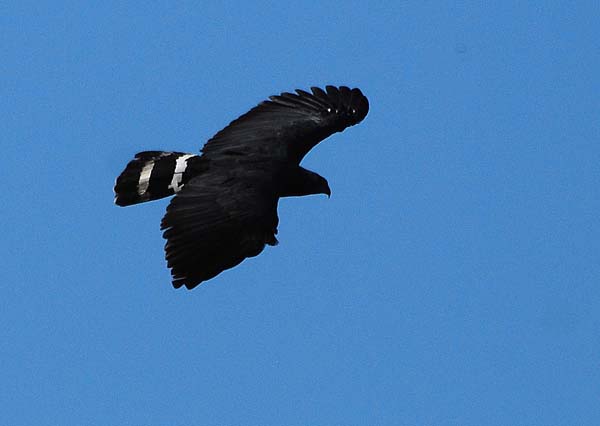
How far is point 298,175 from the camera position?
61.6ft

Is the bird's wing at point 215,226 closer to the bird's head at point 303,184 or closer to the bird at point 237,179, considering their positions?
the bird at point 237,179

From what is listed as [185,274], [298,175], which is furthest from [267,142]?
[185,274]

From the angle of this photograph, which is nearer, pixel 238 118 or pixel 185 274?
pixel 185 274

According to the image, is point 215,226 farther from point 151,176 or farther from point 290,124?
point 290,124

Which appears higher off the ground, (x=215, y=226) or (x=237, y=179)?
(x=237, y=179)

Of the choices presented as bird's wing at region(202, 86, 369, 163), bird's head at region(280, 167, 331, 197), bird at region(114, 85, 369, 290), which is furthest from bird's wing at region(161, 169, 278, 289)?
bird's wing at region(202, 86, 369, 163)

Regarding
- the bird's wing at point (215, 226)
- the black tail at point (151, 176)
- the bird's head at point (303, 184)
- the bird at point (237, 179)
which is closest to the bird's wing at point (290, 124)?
the bird at point (237, 179)

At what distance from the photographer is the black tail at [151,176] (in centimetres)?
1866

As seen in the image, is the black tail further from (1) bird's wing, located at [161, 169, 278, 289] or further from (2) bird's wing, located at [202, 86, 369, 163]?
(1) bird's wing, located at [161, 169, 278, 289]

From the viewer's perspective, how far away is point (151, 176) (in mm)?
19000

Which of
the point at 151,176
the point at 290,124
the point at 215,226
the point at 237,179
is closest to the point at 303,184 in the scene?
the point at 290,124

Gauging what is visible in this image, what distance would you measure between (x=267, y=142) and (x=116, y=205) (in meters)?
2.18

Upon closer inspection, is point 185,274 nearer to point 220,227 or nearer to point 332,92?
point 220,227

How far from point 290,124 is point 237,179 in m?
2.00
